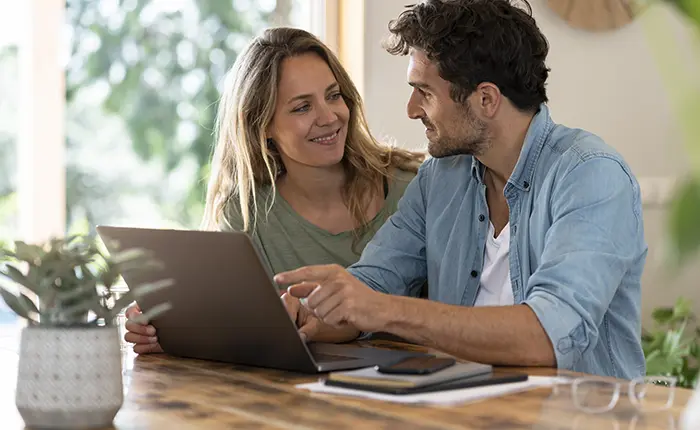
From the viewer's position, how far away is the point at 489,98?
2.03 meters

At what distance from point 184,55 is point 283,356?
7.27 ft

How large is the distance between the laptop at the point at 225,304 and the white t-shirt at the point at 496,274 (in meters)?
0.45

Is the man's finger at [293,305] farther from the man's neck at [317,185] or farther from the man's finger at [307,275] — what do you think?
the man's neck at [317,185]

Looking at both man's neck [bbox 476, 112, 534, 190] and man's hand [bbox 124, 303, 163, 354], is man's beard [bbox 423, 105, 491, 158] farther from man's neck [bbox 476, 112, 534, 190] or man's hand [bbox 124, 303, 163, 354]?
man's hand [bbox 124, 303, 163, 354]

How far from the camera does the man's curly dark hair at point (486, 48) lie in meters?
2.02

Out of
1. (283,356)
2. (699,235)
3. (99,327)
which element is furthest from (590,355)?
(699,235)

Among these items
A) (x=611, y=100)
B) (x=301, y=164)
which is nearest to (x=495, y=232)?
(x=301, y=164)

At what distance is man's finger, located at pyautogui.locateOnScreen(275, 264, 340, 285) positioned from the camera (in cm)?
148

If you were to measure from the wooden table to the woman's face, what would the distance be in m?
1.16

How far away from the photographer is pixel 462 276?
2.00 meters

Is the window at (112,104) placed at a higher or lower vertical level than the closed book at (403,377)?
higher

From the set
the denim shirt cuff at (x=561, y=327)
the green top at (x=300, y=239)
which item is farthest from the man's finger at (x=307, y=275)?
the green top at (x=300, y=239)

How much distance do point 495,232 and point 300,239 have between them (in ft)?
2.13

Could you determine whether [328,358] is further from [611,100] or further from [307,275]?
[611,100]
